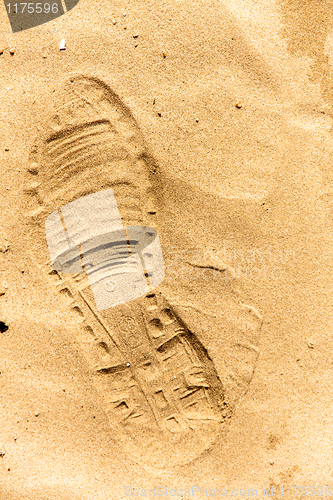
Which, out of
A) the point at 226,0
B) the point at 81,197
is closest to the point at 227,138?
the point at 226,0

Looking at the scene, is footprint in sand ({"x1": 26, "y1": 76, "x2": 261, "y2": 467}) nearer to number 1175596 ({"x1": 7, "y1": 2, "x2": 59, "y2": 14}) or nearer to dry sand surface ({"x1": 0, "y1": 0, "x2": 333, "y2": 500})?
dry sand surface ({"x1": 0, "y1": 0, "x2": 333, "y2": 500})

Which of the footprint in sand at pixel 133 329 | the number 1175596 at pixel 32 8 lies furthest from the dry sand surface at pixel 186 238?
the number 1175596 at pixel 32 8

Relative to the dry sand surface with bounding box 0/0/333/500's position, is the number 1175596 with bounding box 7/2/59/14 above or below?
above

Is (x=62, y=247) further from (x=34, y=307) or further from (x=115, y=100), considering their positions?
(x=115, y=100)

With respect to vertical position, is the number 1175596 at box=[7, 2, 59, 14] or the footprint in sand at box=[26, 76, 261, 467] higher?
the number 1175596 at box=[7, 2, 59, 14]

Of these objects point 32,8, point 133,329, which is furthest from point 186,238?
point 32,8

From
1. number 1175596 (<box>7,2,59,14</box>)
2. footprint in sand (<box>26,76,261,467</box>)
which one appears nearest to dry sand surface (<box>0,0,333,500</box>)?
footprint in sand (<box>26,76,261,467</box>)

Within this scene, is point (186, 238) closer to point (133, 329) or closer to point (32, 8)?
point (133, 329)

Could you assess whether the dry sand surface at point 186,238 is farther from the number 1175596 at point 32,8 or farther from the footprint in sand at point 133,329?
the number 1175596 at point 32,8
